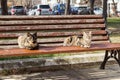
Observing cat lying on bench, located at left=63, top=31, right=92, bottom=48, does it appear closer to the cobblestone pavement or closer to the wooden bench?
the wooden bench

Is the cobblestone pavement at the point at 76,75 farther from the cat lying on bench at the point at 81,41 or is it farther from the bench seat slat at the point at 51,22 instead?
the bench seat slat at the point at 51,22

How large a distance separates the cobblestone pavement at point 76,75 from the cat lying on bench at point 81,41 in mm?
746

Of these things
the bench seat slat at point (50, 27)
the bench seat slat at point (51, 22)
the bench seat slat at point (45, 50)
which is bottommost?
the bench seat slat at point (45, 50)

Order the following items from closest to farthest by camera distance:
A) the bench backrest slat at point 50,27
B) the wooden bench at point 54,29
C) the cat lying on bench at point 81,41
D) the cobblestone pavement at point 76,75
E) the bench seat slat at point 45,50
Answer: the bench seat slat at point 45,50, the cat lying on bench at point 81,41, the wooden bench at point 54,29, the bench backrest slat at point 50,27, the cobblestone pavement at point 76,75

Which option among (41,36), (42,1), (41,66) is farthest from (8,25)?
(42,1)

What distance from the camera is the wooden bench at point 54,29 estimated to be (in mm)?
6020

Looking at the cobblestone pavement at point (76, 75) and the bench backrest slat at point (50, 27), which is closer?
the bench backrest slat at point (50, 27)

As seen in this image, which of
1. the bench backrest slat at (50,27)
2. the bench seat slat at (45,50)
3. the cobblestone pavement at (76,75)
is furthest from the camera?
the cobblestone pavement at (76,75)

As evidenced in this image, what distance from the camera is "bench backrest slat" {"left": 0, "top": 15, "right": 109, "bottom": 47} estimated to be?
613 centimetres

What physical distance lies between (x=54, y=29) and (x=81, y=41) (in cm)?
96

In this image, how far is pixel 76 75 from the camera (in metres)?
6.48

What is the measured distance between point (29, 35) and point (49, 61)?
158 centimetres

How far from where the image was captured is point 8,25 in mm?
6180

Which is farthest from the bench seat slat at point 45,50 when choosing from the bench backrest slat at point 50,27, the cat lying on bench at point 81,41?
the bench backrest slat at point 50,27
